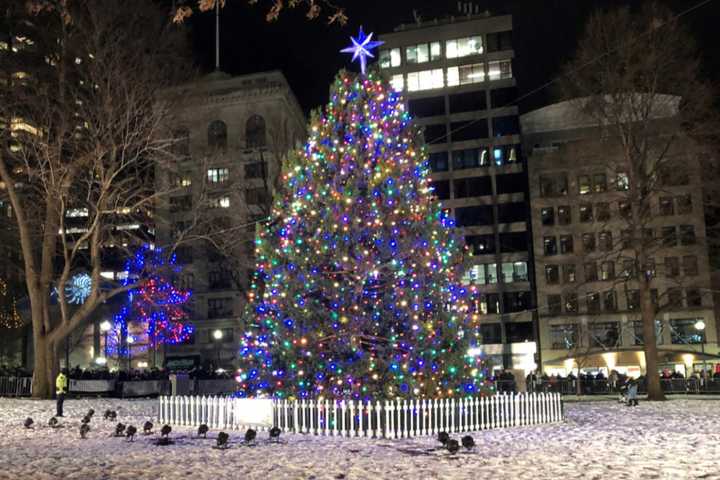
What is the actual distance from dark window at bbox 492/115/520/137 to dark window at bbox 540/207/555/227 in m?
9.73

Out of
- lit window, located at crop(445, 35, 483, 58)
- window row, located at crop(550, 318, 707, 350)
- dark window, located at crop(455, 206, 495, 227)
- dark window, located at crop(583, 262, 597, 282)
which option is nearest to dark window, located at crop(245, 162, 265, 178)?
dark window, located at crop(455, 206, 495, 227)

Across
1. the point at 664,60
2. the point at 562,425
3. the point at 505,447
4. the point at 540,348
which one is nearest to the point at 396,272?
the point at 505,447

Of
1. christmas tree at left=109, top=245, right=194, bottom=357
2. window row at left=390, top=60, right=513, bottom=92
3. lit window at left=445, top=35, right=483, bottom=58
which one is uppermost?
lit window at left=445, top=35, right=483, bottom=58

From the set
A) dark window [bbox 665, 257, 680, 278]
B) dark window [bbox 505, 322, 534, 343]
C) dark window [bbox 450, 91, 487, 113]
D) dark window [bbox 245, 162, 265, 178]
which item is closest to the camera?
dark window [bbox 665, 257, 680, 278]

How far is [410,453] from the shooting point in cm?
1428

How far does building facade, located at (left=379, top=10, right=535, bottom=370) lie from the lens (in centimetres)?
7012

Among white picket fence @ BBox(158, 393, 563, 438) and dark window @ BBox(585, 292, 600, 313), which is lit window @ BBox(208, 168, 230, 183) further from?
white picket fence @ BBox(158, 393, 563, 438)

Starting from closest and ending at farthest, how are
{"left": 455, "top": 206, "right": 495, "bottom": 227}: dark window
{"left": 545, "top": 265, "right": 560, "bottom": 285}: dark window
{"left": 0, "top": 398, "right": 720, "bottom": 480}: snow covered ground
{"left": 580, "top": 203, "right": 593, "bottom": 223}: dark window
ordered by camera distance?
{"left": 0, "top": 398, "right": 720, "bottom": 480}: snow covered ground → {"left": 580, "top": 203, "right": 593, "bottom": 223}: dark window → {"left": 545, "top": 265, "right": 560, "bottom": 285}: dark window → {"left": 455, "top": 206, "right": 495, "bottom": 227}: dark window

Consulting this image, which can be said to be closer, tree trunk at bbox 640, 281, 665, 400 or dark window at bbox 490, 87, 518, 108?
tree trunk at bbox 640, 281, 665, 400

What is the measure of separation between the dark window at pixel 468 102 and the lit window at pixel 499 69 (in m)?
2.59

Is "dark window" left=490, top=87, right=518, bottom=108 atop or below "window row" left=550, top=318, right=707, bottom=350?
atop

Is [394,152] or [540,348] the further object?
[540,348]

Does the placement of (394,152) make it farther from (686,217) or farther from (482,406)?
(686,217)

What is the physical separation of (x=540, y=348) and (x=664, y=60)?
3772 centimetres
